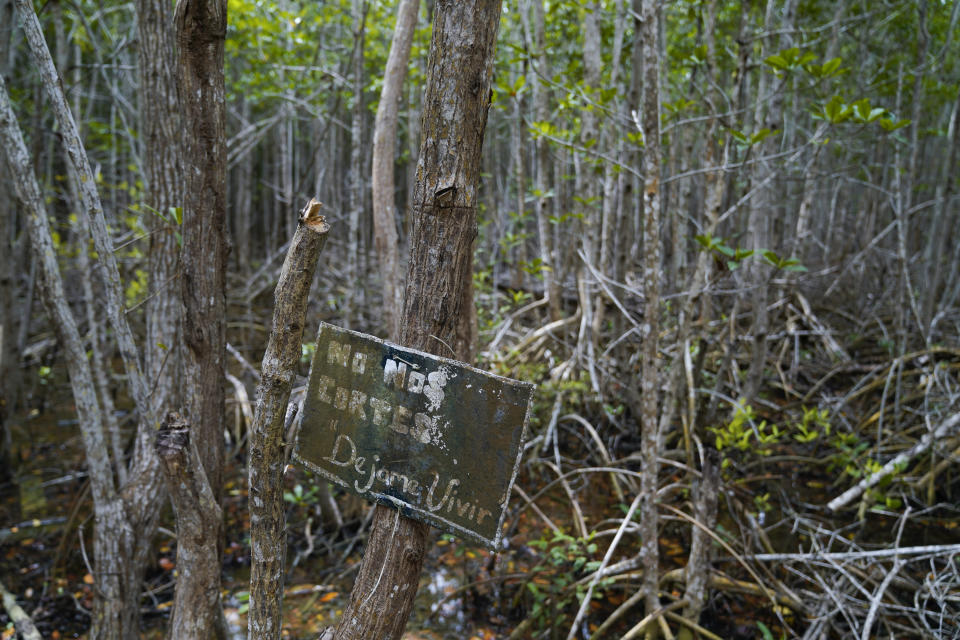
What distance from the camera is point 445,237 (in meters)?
1.40

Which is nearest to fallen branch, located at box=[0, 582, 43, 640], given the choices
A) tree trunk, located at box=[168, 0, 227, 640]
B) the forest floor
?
the forest floor

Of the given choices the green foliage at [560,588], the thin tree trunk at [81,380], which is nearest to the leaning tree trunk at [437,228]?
the thin tree trunk at [81,380]

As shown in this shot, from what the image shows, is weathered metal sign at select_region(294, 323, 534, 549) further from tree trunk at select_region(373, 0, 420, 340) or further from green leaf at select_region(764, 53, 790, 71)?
green leaf at select_region(764, 53, 790, 71)

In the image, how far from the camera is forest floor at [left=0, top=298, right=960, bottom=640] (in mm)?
3090

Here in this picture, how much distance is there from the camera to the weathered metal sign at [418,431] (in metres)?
1.35

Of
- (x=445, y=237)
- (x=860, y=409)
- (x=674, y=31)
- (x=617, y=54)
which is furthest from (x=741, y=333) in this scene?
(x=445, y=237)

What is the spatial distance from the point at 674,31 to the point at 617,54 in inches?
176

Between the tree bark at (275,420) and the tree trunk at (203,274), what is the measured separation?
0.38m

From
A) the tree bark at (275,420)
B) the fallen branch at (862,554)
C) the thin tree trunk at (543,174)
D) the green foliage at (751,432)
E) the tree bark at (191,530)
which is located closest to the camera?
the tree bark at (275,420)

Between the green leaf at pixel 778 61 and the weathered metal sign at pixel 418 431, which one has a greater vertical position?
the green leaf at pixel 778 61

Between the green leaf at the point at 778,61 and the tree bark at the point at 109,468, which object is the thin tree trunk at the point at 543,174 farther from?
the tree bark at the point at 109,468

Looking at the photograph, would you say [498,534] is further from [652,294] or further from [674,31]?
[674,31]

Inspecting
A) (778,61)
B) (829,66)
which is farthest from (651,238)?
(829,66)

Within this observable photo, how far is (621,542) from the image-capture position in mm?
3975
